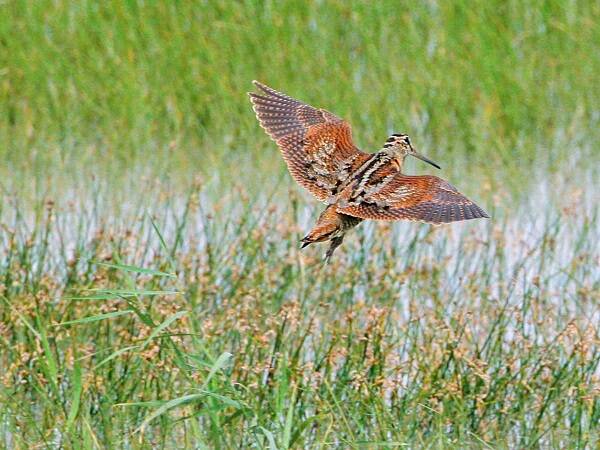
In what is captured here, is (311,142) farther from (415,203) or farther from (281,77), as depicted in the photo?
(281,77)

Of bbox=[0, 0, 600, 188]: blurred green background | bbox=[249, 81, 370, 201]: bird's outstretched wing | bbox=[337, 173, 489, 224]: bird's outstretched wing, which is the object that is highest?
bbox=[0, 0, 600, 188]: blurred green background

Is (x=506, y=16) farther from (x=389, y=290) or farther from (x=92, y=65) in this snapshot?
(x=389, y=290)

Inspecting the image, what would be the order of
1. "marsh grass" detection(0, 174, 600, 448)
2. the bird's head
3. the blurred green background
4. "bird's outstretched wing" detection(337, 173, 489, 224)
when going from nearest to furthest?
"marsh grass" detection(0, 174, 600, 448), "bird's outstretched wing" detection(337, 173, 489, 224), the bird's head, the blurred green background

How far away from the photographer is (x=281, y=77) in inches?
322

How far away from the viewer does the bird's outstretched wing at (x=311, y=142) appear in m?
5.04

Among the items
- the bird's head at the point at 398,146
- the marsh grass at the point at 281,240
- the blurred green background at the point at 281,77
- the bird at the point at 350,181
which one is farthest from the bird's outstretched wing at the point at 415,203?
the blurred green background at the point at 281,77

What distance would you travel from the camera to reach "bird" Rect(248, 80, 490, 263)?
4609 millimetres

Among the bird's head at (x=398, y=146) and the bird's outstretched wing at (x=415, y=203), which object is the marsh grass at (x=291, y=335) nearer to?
the bird's outstretched wing at (x=415, y=203)

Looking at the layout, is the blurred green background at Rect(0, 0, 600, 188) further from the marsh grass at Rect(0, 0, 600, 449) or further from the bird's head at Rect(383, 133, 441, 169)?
the bird's head at Rect(383, 133, 441, 169)

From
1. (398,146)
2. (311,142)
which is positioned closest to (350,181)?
(398,146)

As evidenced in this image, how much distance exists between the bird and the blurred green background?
6.34 feet

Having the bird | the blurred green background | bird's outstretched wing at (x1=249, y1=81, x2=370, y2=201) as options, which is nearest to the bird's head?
the bird

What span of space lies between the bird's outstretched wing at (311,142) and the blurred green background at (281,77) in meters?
1.66

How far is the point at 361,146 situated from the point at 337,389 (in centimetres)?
280
